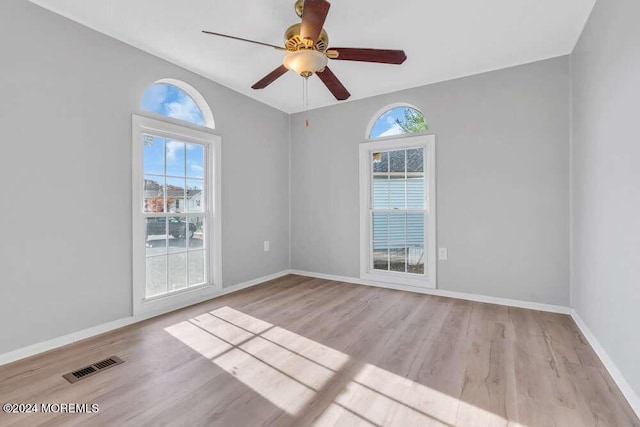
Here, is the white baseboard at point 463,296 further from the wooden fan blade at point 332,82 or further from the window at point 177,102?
the window at point 177,102

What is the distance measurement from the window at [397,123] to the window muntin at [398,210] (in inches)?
9.7

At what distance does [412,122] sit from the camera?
12.7 feet

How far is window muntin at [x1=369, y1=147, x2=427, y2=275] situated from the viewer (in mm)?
3857

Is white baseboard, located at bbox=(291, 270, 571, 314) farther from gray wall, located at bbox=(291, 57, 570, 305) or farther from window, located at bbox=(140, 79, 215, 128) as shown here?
window, located at bbox=(140, 79, 215, 128)

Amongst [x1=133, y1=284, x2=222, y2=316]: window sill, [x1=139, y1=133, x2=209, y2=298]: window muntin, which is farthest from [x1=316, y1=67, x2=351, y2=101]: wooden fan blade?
[x1=133, y1=284, x2=222, y2=316]: window sill

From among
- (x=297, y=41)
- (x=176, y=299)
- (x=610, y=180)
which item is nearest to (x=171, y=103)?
(x=297, y=41)

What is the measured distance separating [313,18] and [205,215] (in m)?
2.50

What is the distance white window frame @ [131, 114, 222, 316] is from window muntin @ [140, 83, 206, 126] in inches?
6.1

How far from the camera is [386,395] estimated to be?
1726 millimetres

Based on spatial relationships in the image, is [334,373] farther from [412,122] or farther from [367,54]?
[412,122]

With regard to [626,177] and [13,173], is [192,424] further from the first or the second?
[626,177]

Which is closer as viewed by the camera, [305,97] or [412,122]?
[412,122]

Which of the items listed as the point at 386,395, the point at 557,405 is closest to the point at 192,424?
the point at 386,395

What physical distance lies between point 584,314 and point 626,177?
1439 millimetres
